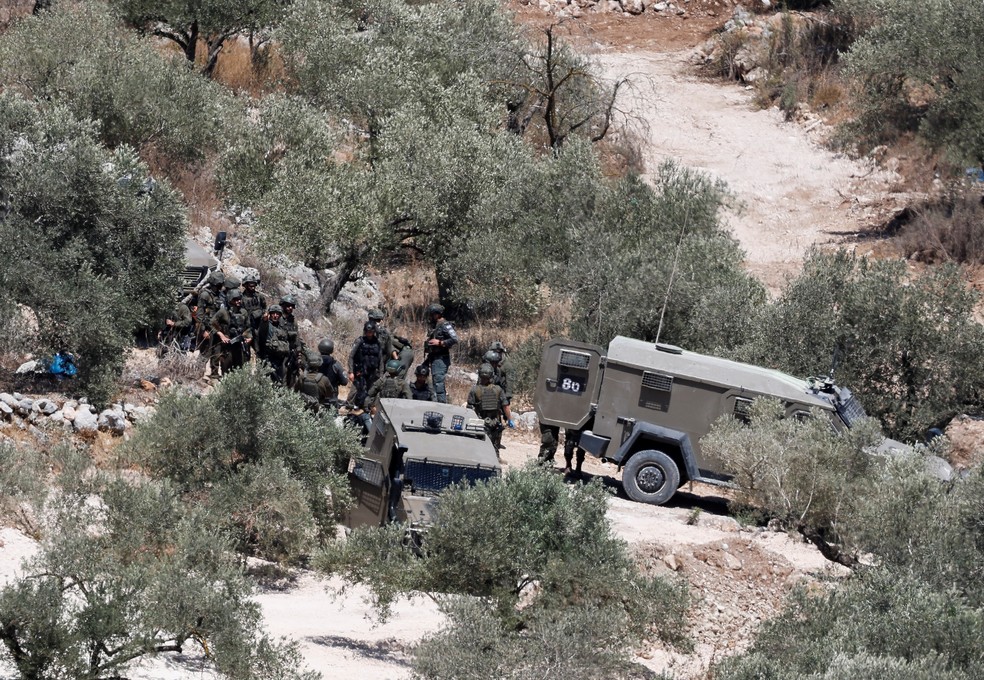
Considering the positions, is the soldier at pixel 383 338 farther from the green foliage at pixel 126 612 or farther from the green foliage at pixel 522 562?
the green foliage at pixel 126 612

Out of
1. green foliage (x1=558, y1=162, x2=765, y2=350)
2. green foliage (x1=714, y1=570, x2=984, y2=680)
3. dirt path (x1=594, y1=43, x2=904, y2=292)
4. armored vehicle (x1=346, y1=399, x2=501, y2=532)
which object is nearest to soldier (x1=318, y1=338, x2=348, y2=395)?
armored vehicle (x1=346, y1=399, x2=501, y2=532)

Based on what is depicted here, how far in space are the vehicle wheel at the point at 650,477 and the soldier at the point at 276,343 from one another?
442 centimetres

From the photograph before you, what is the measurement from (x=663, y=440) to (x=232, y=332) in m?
5.70

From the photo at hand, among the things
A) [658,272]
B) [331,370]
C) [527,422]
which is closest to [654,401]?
[331,370]

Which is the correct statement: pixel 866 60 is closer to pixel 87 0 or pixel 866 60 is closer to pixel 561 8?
pixel 561 8

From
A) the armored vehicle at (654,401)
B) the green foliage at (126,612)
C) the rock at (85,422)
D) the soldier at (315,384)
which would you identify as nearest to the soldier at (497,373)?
the armored vehicle at (654,401)

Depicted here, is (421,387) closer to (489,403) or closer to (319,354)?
(489,403)

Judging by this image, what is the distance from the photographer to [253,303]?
1908 cm

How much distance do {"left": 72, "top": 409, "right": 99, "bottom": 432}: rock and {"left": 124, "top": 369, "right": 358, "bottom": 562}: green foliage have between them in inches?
82.9

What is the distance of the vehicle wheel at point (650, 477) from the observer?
57.5 feet

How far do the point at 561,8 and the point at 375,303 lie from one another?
20.6 meters

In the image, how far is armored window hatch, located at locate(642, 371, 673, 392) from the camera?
685 inches

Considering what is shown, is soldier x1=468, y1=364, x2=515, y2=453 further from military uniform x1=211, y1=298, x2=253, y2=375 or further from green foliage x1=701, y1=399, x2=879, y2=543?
military uniform x1=211, y1=298, x2=253, y2=375

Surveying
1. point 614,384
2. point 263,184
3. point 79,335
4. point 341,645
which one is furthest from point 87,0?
point 341,645
